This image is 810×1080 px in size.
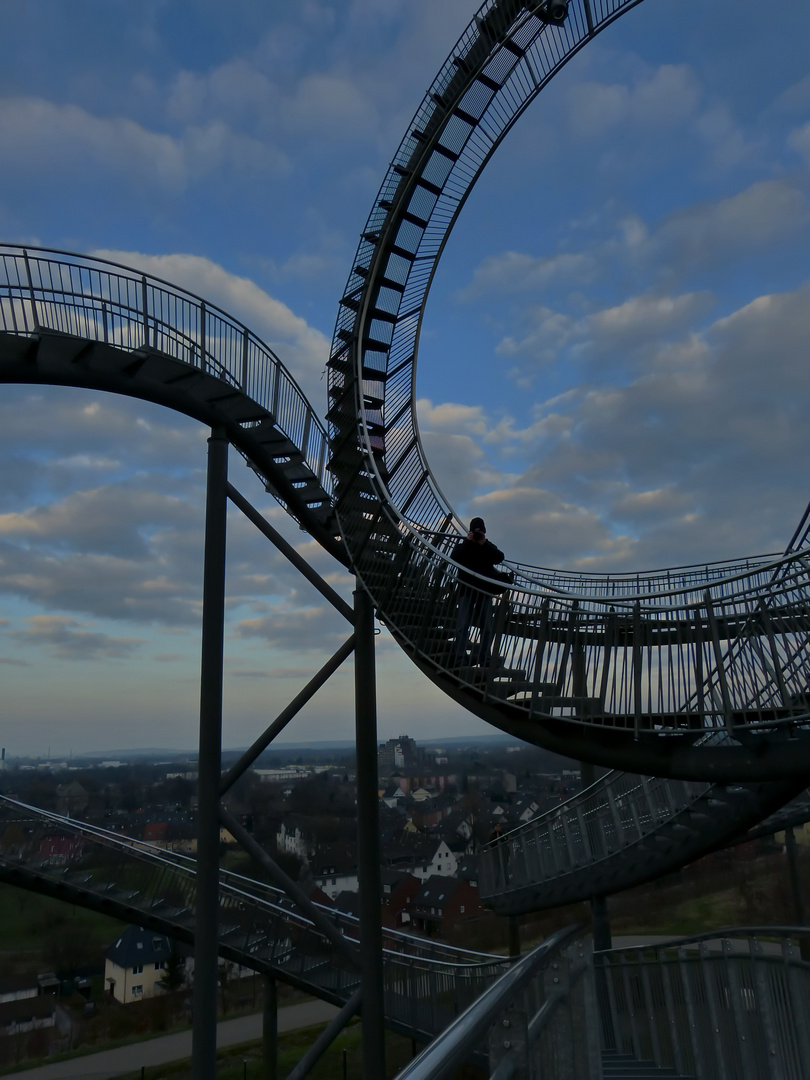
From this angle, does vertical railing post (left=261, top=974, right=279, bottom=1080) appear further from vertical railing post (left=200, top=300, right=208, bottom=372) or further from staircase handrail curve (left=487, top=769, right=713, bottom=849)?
vertical railing post (left=200, top=300, right=208, bottom=372)

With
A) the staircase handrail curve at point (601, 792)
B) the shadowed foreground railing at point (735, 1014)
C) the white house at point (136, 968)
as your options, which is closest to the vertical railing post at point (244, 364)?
the staircase handrail curve at point (601, 792)

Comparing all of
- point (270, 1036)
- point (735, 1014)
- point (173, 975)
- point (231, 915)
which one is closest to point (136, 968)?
point (173, 975)

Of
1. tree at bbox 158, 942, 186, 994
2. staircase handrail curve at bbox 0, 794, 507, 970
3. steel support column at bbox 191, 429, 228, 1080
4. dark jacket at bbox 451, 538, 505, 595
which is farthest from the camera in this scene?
tree at bbox 158, 942, 186, 994

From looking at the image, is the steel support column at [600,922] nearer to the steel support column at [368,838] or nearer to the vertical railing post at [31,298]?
the steel support column at [368,838]

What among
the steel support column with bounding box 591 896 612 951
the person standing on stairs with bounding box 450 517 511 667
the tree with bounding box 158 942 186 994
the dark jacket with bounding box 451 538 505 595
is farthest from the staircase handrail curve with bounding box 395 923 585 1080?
the tree with bounding box 158 942 186 994

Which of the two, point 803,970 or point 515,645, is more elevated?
point 515,645

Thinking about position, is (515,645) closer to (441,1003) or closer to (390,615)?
(390,615)

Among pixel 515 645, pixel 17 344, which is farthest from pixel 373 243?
pixel 515 645

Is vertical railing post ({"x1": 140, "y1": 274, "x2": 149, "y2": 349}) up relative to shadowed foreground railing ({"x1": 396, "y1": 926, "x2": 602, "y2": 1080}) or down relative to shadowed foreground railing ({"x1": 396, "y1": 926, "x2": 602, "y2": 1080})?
up

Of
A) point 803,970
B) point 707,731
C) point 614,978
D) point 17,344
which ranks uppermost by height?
point 17,344
